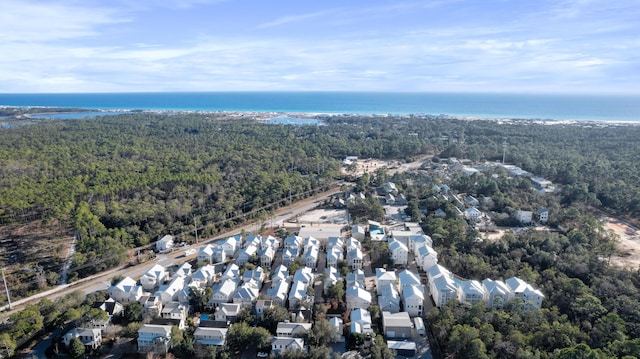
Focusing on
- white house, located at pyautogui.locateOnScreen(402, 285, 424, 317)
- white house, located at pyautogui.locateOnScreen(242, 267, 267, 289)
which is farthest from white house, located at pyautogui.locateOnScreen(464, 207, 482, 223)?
white house, located at pyautogui.locateOnScreen(242, 267, 267, 289)

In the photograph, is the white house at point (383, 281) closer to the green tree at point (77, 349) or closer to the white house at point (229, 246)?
the white house at point (229, 246)

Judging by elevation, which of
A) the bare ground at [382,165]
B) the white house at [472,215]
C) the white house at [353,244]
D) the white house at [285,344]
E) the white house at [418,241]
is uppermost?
the bare ground at [382,165]

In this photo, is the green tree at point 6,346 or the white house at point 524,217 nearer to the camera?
the green tree at point 6,346

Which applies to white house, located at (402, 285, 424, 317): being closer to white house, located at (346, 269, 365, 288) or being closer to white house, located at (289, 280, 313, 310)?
white house, located at (346, 269, 365, 288)

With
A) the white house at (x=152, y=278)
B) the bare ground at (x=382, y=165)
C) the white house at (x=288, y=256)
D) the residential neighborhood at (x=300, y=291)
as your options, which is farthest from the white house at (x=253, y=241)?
the bare ground at (x=382, y=165)

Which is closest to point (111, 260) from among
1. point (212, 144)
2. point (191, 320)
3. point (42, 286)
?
point (42, 286)

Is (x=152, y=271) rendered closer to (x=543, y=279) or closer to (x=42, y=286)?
(x=42, y=286)

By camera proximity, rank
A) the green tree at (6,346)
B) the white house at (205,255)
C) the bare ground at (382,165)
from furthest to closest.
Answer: the bare ground at (382,165)
the white house at (205,255)
the green tree at (6,346)

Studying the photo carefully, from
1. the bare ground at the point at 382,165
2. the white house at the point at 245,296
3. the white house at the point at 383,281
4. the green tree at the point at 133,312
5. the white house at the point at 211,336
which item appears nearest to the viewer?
the white house at the point at 211,336

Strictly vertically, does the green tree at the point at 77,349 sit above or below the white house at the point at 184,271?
below
